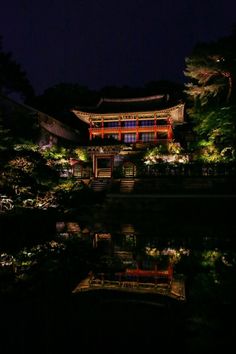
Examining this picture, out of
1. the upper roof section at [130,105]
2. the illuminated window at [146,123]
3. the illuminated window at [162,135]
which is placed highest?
the upper roof section at [130,105]

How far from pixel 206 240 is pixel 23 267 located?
7.80 m

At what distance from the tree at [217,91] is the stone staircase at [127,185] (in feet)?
21.9

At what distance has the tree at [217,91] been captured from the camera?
77.8ft

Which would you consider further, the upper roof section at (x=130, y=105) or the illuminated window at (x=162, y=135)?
the illuminated window at (x=162, y=135)

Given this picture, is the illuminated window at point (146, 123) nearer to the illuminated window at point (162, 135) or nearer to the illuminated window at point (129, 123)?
the illuminated window at point (129, 123)

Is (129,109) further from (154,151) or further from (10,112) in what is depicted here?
(10,112)

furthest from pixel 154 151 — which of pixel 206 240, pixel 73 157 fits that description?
pixel 206 240

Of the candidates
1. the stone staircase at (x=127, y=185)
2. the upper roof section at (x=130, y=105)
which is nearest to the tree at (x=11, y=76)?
the upper roof section at (x=130, y=105)

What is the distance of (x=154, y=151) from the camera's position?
3000 cm

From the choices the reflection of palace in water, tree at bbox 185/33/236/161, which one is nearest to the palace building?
the reflection of palace in water

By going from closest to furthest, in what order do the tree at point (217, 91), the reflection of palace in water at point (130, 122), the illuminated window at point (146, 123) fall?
the tree at point (217, 91)
the reflection of palace in water at point (130, 122)
the illuminated window at point (146, 123)

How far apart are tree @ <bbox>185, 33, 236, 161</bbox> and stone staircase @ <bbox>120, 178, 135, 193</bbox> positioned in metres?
6.66

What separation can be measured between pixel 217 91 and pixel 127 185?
390 inches

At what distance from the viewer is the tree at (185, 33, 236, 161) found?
23.7m
